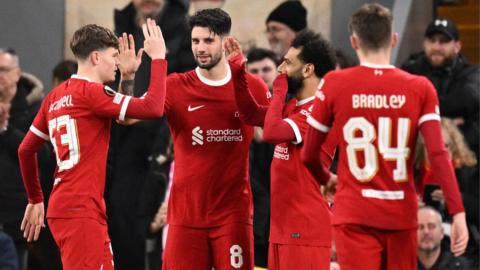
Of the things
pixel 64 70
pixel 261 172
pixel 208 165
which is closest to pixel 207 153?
pixel 208 165

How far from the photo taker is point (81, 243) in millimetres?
7258

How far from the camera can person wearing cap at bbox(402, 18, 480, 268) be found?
1041 centimetres

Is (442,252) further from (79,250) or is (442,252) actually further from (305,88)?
(79,250)

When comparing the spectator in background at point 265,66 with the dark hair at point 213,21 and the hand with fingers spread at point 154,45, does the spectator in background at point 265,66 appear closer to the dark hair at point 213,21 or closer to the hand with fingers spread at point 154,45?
the dark hair at point 213,21

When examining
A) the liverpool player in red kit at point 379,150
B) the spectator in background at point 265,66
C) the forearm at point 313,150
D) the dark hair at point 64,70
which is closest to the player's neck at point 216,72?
the forearm at point 313,150

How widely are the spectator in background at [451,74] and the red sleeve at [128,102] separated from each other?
376 centimetres

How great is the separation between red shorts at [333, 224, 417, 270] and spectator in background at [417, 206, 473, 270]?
2.83 meters

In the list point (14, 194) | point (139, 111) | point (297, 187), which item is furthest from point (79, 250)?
point (14, 194)

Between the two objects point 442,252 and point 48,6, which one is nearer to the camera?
point 442,252

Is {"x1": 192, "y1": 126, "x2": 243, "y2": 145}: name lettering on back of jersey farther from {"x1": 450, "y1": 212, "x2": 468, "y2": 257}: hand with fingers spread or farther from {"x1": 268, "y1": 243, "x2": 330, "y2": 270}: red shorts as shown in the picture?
{"x1": 450, "y1": 212, "x2": 468, "y2": 257}: hand with fingers spread

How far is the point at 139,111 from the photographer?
7.36 m

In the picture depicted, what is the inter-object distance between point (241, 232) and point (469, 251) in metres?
2.61

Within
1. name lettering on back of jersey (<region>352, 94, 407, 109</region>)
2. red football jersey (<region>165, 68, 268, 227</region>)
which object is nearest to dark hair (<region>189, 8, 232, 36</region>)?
red football jersey (<region>165, 68, 268, 227</region>)

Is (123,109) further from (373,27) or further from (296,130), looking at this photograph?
(373,27)
